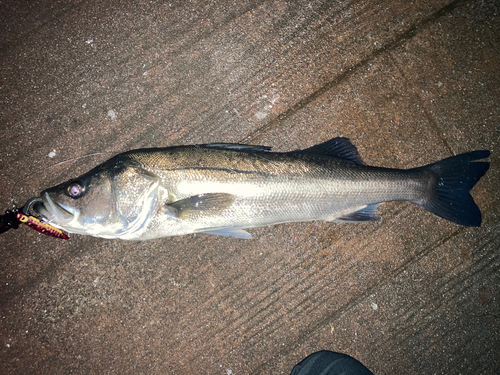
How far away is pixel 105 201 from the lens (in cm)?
232

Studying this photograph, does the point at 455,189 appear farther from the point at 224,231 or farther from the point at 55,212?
the point at 55,212

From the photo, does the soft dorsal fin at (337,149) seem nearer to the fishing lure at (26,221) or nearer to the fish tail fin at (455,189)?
the fish tail fin at (455,189)

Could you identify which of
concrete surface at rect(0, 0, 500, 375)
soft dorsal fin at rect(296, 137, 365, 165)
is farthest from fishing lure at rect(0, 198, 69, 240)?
soft dorsal fin at rect(296, 137, 365, 165)

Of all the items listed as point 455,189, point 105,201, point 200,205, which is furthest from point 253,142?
point 455,189

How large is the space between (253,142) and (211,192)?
926 mm

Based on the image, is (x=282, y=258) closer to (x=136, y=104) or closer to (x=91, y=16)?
(x=136, y=104)

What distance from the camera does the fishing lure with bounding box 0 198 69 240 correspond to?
252 cm

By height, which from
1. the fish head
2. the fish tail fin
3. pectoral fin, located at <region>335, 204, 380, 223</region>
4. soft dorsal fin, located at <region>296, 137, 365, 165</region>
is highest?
the fish head

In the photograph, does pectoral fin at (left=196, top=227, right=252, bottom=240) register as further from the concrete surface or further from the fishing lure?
the fishing lure

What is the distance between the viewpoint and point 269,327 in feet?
9.55

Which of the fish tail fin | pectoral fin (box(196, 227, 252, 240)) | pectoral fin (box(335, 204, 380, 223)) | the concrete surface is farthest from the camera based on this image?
the concrete surface

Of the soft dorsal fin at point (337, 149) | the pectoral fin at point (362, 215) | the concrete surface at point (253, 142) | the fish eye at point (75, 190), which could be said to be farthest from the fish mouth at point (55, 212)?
the pectoral fin at point (362, 215)

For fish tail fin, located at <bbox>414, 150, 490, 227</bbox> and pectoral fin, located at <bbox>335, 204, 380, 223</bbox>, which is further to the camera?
fish tail fin, located at <bbox>414, 150, 490, 227</bbox>

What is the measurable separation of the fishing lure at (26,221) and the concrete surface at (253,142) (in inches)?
11.1
